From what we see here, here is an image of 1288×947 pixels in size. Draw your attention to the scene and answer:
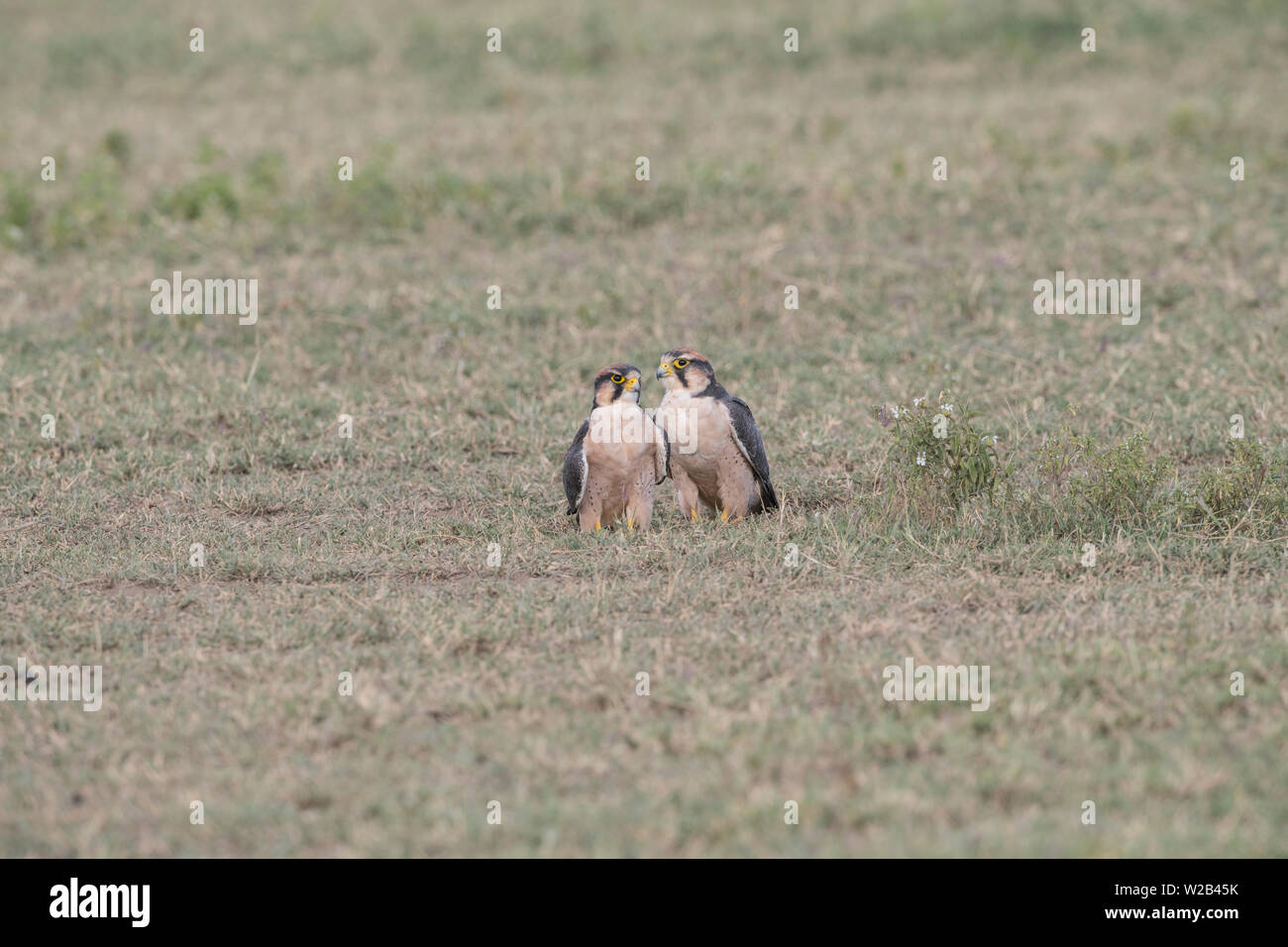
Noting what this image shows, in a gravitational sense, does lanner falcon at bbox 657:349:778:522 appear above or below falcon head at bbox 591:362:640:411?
below

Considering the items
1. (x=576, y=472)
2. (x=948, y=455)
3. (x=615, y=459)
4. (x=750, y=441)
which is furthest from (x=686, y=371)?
(x=948, y=455)

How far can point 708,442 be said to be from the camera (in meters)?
6.82

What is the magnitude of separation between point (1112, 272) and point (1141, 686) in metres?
6.31

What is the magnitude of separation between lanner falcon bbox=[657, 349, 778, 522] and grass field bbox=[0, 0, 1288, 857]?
14.2 inches

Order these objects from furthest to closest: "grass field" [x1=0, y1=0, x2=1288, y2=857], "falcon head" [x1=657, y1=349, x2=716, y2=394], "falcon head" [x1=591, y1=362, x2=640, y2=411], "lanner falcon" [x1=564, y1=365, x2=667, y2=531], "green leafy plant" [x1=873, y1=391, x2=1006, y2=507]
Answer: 1. "falcon head" [x1=657, y1=349, x2=716, y2=394]
2. "falcon head" [x1=591, y1=362, x2=640, y2=411]
3. "lanner falcon" [x1=564, y1=365, x2=667, y2=531]
4. "green leafy plant" [x1=873, y1=391, x2=1006, y2=507]
5. "grass field" [x1=0, y1=0, x2=1288, y2=857]

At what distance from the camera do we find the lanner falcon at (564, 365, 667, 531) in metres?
6.70

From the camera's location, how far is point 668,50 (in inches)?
663

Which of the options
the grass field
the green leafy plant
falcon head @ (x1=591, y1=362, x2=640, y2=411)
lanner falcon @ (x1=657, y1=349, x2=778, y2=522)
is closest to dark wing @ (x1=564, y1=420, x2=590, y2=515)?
falcon head @ (x1=591, y1=362, x2=640, y2=411)

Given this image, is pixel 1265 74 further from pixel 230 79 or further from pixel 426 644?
pixel 426 644

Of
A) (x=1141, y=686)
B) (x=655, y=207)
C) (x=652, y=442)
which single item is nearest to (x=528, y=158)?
(x=655, y=207)

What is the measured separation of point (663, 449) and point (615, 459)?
28 cm

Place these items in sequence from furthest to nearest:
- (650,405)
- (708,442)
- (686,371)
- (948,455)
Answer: (650,405) < (686,371) < (708,442) < (948,455)

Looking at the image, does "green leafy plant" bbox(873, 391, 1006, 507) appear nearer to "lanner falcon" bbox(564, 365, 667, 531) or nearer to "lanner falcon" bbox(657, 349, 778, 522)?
"lanner falcon" bbox(657, 349, 778, 522)

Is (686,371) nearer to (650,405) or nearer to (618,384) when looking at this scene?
(618,384)
